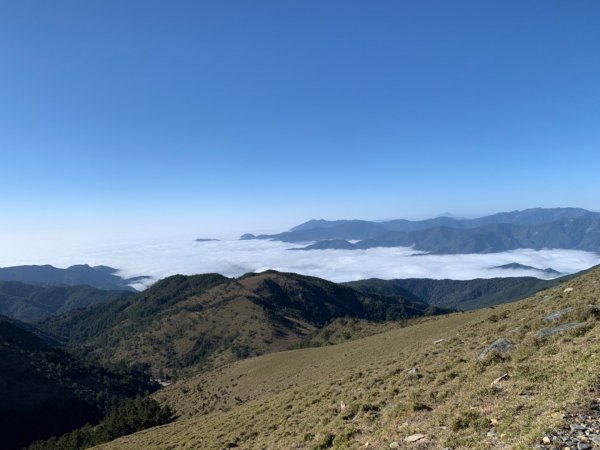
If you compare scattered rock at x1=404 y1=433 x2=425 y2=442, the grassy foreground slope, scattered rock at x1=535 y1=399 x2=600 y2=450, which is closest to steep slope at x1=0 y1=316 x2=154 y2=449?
the grassy foreground slope

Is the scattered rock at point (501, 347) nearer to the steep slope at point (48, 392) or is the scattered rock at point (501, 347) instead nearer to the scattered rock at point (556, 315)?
the scattered rock at point (556, 315)

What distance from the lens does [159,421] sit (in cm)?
5819

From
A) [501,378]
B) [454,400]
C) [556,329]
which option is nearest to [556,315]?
[556,329]

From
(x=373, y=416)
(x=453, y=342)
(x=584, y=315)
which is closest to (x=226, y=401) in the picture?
(x=453, y=342)

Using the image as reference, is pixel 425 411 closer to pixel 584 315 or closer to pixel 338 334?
pixel 584 315

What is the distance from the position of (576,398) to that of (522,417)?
1.67 meters

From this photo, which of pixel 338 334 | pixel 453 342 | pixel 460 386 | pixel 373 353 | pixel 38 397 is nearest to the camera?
pixel 460 386

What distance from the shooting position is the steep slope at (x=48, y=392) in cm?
10894

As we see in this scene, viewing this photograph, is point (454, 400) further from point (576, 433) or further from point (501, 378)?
point (576, 433)

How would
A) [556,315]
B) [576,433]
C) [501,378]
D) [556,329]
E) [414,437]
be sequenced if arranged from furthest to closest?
[556,315]
[556,329]
[501,378]
[414,437]
[576,433]

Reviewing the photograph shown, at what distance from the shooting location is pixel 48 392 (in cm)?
12312

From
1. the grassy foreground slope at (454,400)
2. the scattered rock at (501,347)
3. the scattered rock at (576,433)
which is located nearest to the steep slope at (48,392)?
the grassy foreground slope at (454,400)

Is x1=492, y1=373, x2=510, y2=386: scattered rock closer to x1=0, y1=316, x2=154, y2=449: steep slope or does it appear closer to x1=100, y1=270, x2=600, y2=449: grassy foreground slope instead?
x1=100, y1=270, x2=600, y2=449: grassy foreground slope

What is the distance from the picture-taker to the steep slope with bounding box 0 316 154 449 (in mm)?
108938
